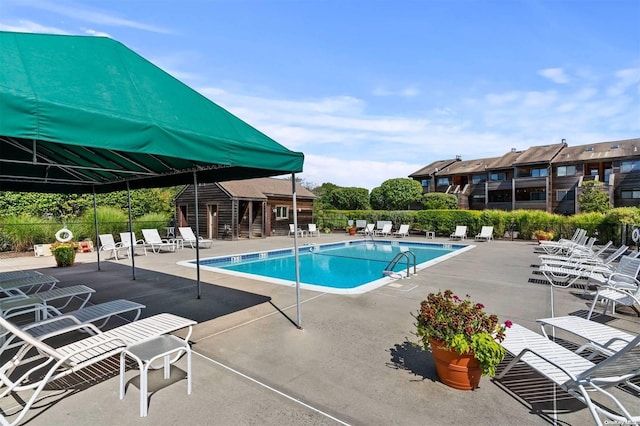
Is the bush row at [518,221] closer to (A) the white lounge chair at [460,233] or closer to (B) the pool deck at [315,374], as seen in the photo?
(A) the white lounge chair at [460,233]

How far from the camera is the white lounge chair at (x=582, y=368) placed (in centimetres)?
213

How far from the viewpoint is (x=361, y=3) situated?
8.83 m

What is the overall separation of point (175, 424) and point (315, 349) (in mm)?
1690

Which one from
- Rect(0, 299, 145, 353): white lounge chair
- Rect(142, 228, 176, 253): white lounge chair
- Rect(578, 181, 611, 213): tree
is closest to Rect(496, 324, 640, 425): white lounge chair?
Rect(0, 299, 145, 353): white lounge chair

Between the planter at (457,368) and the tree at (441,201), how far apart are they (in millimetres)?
32734

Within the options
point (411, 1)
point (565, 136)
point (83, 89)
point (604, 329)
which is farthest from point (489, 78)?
point (565, 136)

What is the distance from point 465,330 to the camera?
108 inches

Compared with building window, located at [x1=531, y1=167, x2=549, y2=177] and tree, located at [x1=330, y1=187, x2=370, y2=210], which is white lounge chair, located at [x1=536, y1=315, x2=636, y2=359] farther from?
building window, located at [x1=531, y1=167, x2=549, y2=177]

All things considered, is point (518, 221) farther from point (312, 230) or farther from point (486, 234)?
point (312, 230)

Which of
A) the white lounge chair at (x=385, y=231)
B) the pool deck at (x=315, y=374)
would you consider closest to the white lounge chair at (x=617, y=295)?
the pool deck at (x=315, y=374)

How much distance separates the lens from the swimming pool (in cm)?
833

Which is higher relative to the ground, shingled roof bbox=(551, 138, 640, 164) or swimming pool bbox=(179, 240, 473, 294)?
shingled roof bbox=(551, 138, 640, 164)

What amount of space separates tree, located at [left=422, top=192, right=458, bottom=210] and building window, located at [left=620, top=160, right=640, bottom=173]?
44.6 ft

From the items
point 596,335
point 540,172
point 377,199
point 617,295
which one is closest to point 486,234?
point 617,295
